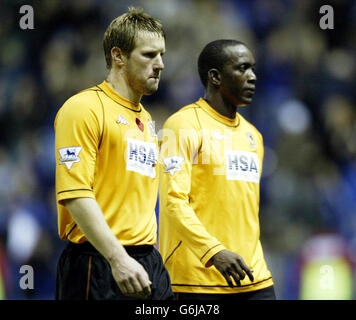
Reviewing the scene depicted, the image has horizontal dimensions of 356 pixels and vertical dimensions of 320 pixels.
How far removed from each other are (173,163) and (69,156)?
1.02m

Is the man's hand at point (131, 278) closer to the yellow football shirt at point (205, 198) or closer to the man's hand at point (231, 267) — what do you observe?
the man's hand at point (231, 267)

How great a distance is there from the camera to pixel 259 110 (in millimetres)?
6656

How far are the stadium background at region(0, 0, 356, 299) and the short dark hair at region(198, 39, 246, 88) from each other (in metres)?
1.91

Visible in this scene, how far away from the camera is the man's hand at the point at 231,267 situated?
323 cm

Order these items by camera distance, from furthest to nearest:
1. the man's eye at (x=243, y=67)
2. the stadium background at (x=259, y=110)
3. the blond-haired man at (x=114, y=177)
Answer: the stadium background at (x=259, y=110) < the man's eye at (x=243, y=67) < the blond-haired man at (x=114, y=177)

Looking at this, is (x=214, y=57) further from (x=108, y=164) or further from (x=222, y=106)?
(x=108, y=164)

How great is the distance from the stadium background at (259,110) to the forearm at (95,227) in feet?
10.8

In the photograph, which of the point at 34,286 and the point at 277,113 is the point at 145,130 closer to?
the point at 34,286
